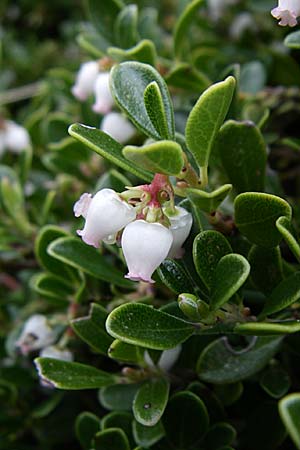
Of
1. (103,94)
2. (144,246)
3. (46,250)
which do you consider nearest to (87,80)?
(103,94)

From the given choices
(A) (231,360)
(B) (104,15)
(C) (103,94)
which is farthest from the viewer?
(B) (104,15)

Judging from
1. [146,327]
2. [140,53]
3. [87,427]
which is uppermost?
[140,53]

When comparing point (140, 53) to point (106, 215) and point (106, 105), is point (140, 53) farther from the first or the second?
point (106, 215)

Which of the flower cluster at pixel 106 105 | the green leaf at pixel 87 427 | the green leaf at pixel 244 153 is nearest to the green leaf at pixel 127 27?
the flower cluster at pixel 106 105

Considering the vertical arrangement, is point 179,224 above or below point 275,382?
above

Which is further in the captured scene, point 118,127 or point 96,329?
point 118,127

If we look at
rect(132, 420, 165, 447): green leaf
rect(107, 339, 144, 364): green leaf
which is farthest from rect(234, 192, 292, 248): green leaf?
rect(132, 420, 165, 447): green leaf

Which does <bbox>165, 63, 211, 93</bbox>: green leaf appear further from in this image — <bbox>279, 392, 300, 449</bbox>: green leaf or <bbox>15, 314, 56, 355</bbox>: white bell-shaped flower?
<bbox>279, 392, 300, 449</bbox>: green leaf
